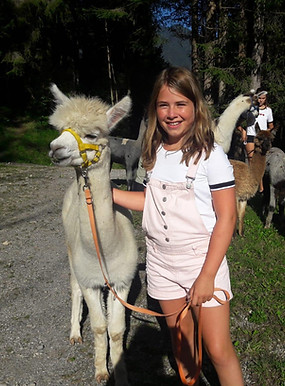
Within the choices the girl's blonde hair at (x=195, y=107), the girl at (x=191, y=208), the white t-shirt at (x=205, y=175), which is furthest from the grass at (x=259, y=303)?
the girl's blonde hair at (x=195, y=107)

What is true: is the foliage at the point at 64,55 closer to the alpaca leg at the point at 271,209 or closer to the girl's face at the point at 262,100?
the girl's face at the point at 262,100

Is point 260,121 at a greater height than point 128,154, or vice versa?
point 260,121

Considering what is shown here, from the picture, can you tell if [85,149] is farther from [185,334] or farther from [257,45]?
[257,45]

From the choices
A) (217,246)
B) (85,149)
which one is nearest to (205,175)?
(217,246)

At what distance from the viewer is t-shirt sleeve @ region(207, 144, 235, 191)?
1467 millimetres

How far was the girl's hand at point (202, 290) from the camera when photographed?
1467 mm

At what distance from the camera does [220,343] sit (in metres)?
1.56

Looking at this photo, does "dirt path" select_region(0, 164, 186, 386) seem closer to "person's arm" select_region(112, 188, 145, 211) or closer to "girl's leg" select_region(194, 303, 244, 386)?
"girl's leg" select_region(194, 303, 244, 386)

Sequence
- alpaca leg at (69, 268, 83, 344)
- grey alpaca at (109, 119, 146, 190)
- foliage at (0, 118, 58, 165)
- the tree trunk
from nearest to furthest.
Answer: alpaca leg at (69, 268, 83, 344) → grey alpaca at (109, 119, 146, 190) → the tree trunk → foliage at (0, 118, 58, 165)

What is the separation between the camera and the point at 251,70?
874 centimetres

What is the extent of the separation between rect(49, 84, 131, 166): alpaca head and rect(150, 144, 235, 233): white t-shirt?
0.39m

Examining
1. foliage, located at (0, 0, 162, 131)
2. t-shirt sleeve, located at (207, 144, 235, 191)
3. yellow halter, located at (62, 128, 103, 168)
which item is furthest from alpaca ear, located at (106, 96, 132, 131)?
foliage, located at (0, 0, 162, 131)

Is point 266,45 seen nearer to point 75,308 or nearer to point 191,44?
point 191,44

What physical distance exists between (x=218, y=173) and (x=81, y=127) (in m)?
0.73
